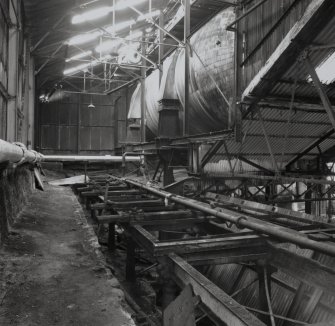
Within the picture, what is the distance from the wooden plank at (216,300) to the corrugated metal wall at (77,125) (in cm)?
2324

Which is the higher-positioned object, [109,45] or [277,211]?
[109,45]

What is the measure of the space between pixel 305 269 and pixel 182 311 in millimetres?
1331

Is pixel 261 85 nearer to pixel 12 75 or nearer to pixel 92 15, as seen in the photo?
pixel 12 75

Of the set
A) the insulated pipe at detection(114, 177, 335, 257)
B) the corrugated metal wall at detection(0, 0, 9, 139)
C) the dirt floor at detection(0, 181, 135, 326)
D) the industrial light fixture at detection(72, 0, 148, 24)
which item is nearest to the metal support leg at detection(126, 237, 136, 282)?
the dirt floor at detection(0, 181, 135, 326)

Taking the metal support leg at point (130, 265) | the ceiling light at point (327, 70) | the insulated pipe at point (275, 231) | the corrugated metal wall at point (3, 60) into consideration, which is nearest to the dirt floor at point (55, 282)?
the metal support leg at point (130, 265)

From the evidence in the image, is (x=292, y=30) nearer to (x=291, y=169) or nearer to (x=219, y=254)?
(x=219, y=254)

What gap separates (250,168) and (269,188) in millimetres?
1571

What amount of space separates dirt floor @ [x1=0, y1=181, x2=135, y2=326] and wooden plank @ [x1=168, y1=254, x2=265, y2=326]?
530 millimetres

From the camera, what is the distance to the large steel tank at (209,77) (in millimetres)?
8102

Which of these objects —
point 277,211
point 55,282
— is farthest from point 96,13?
point 55,282

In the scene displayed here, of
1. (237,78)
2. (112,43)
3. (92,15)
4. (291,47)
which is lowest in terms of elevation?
(237,78)

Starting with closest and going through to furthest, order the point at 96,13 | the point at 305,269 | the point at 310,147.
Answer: the point at 305,269 < the point at 310,147 < the point at 96,13

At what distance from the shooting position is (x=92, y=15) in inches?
513

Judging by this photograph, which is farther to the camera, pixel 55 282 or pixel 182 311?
pixel 55 282
